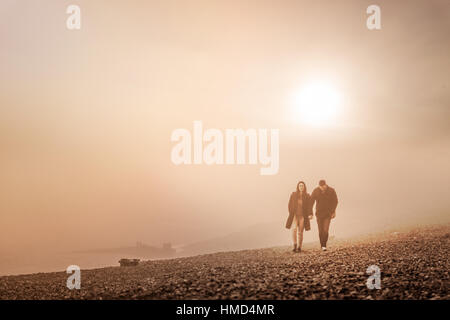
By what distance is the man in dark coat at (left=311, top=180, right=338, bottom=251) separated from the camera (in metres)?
25.8

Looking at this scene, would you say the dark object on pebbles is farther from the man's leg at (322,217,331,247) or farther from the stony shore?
the man's leg at (322,217,331,247)

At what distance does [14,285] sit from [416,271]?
78.8 feet

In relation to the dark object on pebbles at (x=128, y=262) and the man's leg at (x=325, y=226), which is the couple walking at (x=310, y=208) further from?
the dark object on pebbles at (x=128, y=262)

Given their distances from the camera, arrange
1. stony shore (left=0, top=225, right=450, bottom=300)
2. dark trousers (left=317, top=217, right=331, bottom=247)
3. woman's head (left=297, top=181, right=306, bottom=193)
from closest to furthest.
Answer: stony shore (left=0, top=225, right=450, bottom=300)
woman's head (left=297, top=181, right=306, bottom=193)
dark trousers (left=317, top=217, right=331, bottom=247)

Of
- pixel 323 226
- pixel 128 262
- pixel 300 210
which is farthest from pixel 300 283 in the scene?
pixel 128 262

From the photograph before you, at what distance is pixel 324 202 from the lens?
25.8m

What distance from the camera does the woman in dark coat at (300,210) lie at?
83.5 feet

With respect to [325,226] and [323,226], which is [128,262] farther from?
[325,226]

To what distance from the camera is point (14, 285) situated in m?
21.7

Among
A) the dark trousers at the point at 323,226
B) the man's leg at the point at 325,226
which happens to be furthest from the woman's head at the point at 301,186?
the man's leg at the point at 325,226

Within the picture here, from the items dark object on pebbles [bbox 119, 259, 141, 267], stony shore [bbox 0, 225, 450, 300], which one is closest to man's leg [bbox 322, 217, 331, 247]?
stony shore [bbox 0, 225, 450, 300]

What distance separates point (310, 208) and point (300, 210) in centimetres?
93
